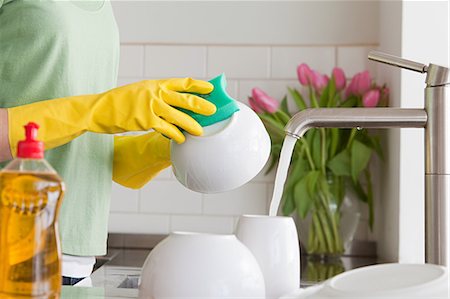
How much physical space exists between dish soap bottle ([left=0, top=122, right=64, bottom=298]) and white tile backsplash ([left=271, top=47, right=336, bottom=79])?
1.44 meters

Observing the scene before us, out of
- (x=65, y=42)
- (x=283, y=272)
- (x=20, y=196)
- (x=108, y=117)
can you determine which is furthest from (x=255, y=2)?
(x=20, y=196)

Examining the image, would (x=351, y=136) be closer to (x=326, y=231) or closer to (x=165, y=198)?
(x=326, y=231)

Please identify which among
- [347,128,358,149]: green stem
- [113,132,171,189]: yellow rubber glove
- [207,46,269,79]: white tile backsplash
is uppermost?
[207,46,269,79]: white tile backsplash

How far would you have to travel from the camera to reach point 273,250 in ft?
2.94

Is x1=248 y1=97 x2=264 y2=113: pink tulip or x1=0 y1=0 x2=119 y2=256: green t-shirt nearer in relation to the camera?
x1=0 y1=0 x2=119 y2=256: green t-shirt

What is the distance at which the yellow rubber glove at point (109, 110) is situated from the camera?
3.27 feet

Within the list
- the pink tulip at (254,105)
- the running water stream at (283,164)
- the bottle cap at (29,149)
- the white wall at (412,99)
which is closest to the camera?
the bottle cap at (29,149)

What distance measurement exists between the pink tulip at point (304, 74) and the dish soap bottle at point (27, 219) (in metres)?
1.34

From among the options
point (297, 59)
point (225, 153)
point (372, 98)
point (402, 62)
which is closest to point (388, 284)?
point (225, 153)

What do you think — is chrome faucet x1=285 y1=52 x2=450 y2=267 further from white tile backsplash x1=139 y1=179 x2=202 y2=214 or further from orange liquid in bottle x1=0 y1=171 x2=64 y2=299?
white tile backsplash x1=139 y1=179 x2=202 y2=214

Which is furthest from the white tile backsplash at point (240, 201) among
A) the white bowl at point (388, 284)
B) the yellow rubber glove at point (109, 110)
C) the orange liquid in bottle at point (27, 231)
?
the orange liquid in bottle at point (27, 231)

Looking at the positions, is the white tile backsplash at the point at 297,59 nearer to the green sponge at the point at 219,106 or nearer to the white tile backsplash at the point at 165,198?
the white tile backsplash at the point at 165,198

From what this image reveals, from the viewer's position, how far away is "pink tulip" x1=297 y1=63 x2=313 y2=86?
197cm

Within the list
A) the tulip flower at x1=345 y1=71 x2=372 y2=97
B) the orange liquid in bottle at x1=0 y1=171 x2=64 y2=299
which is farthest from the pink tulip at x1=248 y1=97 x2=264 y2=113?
the orange liquid in bottle at x1=0 y1=171 x2=64 y2=299
